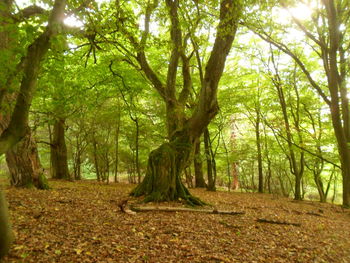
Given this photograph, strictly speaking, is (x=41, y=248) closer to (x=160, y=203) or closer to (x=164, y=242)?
(x=164, y=242)

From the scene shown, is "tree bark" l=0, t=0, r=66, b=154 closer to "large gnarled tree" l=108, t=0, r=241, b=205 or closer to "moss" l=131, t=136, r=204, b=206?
"large gnarled tree" l=108, t=0, r=241, b=205

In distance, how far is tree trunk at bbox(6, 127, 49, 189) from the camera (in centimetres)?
802

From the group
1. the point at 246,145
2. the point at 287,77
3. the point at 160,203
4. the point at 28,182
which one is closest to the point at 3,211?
the point at 160,203

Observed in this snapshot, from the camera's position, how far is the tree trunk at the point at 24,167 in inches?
316

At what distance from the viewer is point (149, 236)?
4.80m

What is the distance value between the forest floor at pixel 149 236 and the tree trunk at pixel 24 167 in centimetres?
122

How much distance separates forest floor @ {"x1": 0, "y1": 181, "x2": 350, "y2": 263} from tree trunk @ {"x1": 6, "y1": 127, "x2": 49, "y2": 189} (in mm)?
1220

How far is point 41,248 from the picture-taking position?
3611mm

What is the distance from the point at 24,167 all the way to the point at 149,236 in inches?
216

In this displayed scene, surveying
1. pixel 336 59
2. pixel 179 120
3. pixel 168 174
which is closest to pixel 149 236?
pixel 168 174

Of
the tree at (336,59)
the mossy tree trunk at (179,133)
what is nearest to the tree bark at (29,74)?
the mossy tree trunk at (179,133)

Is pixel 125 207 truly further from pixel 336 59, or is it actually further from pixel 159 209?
pixel 336 59

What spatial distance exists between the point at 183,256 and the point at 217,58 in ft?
16.4

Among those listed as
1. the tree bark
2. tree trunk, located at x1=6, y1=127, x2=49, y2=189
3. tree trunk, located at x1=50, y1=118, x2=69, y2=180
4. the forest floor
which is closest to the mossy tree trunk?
the forest floor
